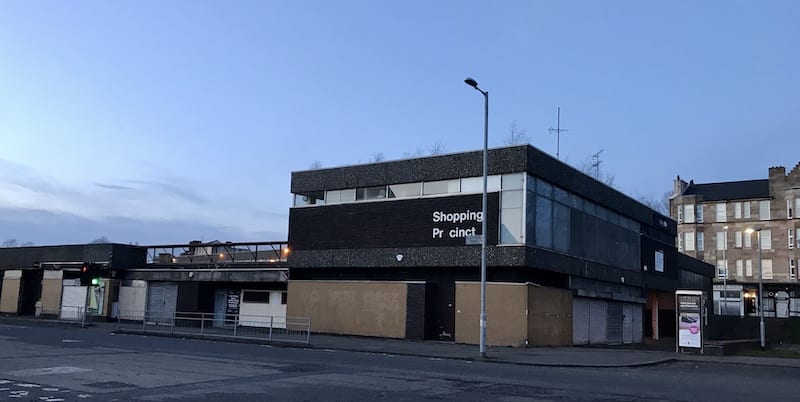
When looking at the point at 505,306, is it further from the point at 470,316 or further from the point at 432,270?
the point at 432,270

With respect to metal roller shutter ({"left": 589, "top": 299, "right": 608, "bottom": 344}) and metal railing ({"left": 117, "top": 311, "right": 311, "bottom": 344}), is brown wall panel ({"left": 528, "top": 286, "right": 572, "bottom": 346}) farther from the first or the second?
metal railing ({"left": 117, "top": 311, "right": 311, "bottom": 344})

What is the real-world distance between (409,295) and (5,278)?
37049 millimetres

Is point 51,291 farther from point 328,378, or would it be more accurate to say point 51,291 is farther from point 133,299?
point 328,378

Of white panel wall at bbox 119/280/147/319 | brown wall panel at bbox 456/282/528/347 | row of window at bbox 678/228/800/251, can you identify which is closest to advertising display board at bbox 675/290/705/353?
brown wall panel at bbox 456/282/528/347

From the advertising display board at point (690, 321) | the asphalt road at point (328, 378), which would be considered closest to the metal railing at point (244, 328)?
the asphalt road at point (328, 378)

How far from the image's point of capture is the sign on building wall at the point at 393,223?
1225 inches

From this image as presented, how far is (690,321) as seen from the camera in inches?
1107

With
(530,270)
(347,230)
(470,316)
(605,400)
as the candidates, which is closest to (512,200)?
(530,270)

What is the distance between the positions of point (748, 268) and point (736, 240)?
3.87 m

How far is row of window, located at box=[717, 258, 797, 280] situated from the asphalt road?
6940 cm

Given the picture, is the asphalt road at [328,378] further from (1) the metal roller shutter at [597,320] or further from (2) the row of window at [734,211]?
(2) the row of window at [734,211]

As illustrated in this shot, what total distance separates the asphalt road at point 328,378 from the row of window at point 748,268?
228ft

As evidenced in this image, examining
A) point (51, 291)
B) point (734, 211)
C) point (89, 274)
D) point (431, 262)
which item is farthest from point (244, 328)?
point (734, 211)

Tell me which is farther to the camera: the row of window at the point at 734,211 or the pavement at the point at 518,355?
the row of window at the point at 734,211
